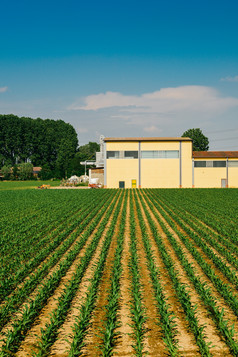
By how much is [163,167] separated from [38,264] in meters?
35.4

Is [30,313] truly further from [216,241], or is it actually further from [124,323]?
[216,241]

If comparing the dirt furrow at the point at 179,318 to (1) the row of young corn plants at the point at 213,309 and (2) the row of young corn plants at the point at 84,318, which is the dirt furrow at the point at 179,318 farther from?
(2) the row of young corn plants at the point at 84,318

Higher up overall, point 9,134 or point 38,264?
point 9,134

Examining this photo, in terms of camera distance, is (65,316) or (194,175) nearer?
(65,316)

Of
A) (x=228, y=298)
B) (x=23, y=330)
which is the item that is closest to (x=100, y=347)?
(x=23, y=330)

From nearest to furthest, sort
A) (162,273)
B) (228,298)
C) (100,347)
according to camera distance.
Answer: (100,347), (228,298), (162,273)

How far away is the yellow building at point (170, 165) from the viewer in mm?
42594

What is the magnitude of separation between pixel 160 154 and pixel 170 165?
2340mm

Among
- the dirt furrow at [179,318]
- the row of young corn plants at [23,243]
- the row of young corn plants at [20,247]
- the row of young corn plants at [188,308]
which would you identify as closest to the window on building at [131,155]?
the row of young corn plants at [23,243]

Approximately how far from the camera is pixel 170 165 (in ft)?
140

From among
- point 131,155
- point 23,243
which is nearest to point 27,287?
point 23,243

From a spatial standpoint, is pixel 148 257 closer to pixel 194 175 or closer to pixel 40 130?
pixel 194 175

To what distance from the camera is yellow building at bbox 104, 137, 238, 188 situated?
42594 millimetres

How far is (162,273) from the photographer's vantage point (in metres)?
8.04
